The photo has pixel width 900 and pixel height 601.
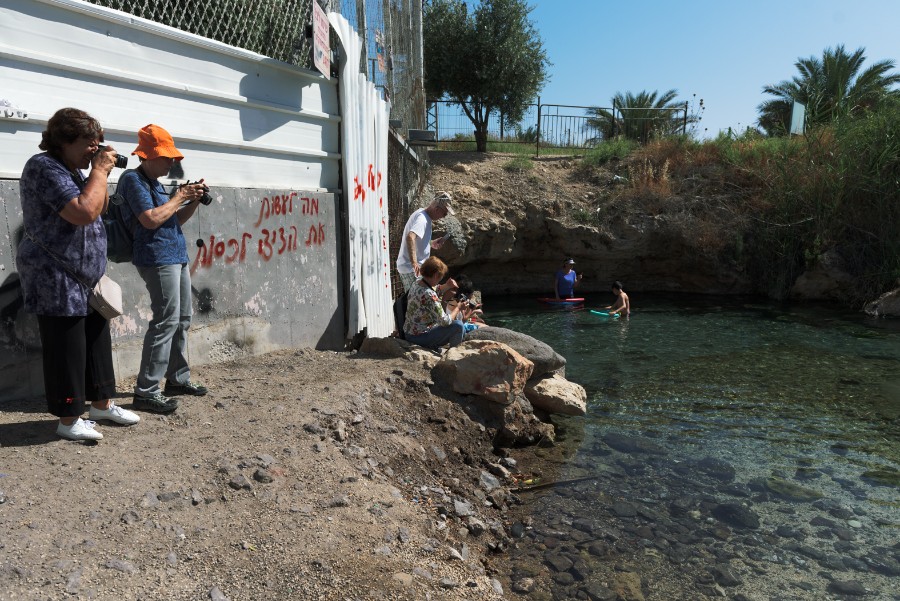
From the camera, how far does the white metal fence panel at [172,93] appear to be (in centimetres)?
402

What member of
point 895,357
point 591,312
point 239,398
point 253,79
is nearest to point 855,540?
point 239,398

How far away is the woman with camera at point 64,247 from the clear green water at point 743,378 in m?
4.77

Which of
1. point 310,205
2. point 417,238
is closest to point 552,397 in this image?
point 417,238

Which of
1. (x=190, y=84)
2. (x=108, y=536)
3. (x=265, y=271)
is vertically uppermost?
(x=190, y=84)

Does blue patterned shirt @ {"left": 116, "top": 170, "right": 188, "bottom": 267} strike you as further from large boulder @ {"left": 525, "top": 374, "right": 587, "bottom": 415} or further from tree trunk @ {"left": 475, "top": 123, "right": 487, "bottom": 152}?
tree trunk @ {"left": 475, "top": 123, "right": 487, "bottom": 152}

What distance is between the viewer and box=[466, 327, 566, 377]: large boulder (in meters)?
6.68

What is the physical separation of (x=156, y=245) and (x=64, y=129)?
0.87 meters

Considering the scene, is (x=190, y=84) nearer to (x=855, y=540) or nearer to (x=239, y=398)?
(x=239, y=398)

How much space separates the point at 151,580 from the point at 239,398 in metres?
2.02

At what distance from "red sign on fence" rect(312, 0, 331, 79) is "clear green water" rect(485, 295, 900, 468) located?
439 cm

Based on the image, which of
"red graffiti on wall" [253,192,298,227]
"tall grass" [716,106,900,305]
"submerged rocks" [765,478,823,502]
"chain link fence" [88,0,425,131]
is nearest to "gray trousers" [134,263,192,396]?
"red graffiti on wall" [253,192,298,227]

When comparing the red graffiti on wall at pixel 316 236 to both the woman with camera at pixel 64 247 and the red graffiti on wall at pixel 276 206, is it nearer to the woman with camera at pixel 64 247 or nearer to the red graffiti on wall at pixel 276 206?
the red graffiti on wall at pixel 276 206

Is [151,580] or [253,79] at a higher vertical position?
[253,79]

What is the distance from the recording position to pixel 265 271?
583cm
